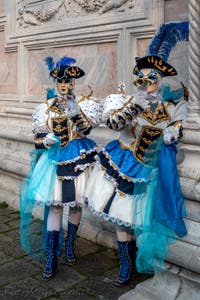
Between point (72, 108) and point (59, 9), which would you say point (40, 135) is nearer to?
point (72, 108)

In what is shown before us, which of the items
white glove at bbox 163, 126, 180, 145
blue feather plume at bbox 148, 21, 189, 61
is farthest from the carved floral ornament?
white glove at bbox 163, 126, 180, 145

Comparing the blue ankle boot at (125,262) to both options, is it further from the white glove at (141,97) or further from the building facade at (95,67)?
the white glove at (141,97)

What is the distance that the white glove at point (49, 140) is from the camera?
3.62m

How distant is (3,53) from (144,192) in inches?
154

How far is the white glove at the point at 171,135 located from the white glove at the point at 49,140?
95cm

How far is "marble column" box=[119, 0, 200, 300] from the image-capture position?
120 inches

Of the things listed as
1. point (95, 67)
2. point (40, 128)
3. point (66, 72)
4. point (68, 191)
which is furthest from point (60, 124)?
point (95, 67)

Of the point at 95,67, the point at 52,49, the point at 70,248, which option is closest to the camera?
the point at 70,248

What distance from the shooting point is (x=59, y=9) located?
5.32m

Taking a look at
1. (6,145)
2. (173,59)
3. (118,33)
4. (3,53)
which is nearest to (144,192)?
(173,59)

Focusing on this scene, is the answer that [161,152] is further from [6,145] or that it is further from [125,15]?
[6,145]

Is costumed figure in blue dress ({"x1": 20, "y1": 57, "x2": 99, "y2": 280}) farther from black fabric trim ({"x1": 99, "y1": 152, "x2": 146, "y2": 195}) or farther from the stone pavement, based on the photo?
black fabric trim ({"x1": 99, "y1": 152, "x2": 146, "y2": 195})

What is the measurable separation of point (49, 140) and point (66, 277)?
111 cm
